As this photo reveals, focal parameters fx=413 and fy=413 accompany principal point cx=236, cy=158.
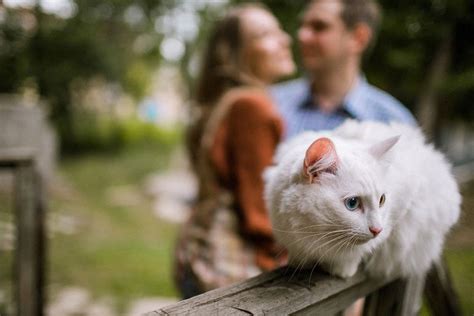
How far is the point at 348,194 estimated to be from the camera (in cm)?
94

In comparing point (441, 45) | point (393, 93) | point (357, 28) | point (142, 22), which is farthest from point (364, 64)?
point (142, 22)

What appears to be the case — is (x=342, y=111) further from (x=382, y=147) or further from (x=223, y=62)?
(x=382, y=147)

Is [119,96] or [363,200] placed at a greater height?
[119,96]

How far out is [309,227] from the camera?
38.5 inches

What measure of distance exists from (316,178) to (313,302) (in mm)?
290

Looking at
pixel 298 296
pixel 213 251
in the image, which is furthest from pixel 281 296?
pixel 213 251

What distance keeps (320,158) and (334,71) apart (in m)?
1.44

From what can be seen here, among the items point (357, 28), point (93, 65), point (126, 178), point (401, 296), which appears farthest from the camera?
point (126, 178)

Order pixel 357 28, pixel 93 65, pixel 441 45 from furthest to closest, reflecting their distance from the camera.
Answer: pixel 93 65, pixel 441 45, pixel 357 28

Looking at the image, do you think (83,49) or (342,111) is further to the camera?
(83,49)

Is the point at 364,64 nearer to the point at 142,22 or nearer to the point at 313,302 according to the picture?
the point at 313,302

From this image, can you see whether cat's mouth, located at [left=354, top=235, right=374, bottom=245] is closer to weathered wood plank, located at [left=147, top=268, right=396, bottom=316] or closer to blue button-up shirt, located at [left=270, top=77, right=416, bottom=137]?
weathered wood plank, located at [left=147, top=268, right=396, bottom=316]

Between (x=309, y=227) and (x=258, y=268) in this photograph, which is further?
(x=258, y=268)

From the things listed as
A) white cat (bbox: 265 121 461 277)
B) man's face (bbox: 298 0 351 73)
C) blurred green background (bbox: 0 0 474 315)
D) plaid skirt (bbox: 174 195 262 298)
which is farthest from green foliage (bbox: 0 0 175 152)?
white cat (bbox: 265 121 461 277)
